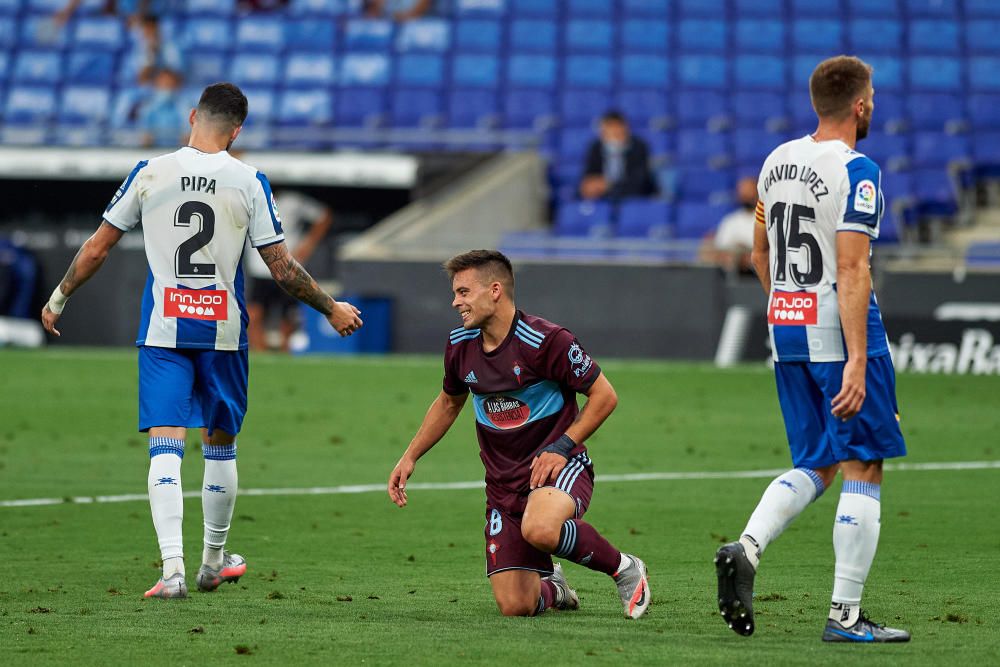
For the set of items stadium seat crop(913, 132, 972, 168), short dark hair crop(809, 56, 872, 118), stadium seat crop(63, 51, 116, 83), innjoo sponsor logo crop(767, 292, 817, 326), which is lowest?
innjoo sponsor logo crop(767, 292, 817, 326)

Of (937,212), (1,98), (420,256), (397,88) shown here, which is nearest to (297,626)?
(420,256)

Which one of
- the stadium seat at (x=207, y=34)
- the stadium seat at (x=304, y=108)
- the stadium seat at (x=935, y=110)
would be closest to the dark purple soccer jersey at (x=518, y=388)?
the stadium seat at (x=935, y=110)

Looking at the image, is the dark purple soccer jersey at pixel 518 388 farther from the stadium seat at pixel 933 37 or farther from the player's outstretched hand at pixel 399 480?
the stadium seat at pixel 933 37

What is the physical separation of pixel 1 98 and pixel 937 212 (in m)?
16.1

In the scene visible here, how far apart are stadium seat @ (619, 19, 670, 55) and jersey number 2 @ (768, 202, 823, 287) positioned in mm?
21900

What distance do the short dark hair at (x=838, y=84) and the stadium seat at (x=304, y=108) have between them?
2196cm

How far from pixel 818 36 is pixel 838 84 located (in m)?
22.3

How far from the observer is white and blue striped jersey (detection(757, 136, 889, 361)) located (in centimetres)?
566

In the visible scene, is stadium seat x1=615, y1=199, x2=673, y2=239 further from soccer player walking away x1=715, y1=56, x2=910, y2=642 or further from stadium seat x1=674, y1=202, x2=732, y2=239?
soccer player walking away x1=715, y1=56, x2=910, y2=642

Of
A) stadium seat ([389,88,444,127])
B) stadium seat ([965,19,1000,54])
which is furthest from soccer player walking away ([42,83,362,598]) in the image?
stadium seat ([965,19,1000,54])

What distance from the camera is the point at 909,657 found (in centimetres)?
522

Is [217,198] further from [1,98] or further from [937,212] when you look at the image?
[1,98]

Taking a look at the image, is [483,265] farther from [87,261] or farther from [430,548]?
[430,548]

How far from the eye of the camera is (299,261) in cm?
2378
